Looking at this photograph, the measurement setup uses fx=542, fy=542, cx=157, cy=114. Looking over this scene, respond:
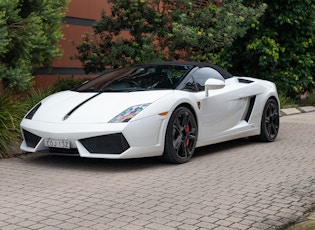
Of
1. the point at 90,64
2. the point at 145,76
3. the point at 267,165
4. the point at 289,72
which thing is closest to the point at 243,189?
the point at 267,165

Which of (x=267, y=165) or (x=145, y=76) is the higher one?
(x=145, y=76)

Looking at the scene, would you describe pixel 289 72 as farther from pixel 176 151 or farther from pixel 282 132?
pixel 176 151

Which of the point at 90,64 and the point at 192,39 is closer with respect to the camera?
the point at 192,39

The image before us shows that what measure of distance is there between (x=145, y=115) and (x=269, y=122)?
3.27 metres

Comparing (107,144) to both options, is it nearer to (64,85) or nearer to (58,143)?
(58,143)

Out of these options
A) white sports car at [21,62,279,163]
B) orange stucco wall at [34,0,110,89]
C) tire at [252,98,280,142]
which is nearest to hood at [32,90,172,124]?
white sports car at [21,62,279,163]

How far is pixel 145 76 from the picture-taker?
7457mm

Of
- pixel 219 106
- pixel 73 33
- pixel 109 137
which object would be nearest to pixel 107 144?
pixel 109 137

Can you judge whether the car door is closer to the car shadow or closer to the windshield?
the windshield

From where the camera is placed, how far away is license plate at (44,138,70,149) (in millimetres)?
6262

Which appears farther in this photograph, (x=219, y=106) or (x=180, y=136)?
(x=219, y=106)

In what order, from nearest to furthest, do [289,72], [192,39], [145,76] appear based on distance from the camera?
1. [145,76]
2. [192,39]
3. [289,72]

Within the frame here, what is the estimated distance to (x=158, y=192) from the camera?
539 cm

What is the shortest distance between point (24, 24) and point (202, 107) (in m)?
3.01
